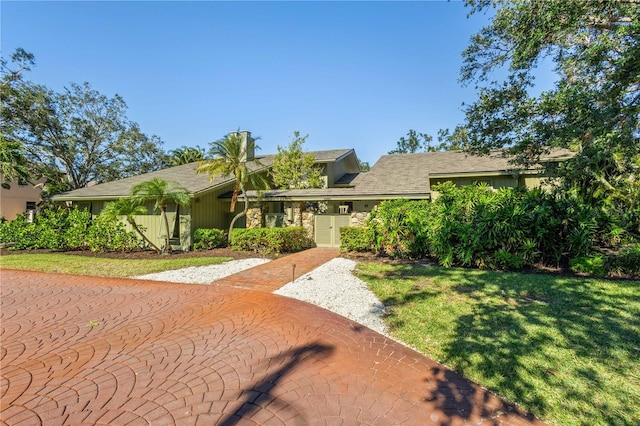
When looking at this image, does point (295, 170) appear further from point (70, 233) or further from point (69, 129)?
point (69, 129)

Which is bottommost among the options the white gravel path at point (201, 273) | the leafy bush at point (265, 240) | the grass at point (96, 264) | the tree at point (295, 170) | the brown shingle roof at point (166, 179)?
the white gravel path at point (201, 273)

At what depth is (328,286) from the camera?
22.9 feet

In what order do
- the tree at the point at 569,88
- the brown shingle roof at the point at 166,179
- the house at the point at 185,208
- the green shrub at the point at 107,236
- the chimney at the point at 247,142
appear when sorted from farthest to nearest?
the chimney at the point at 247,142 < the brown shingle roof at the point at 166,179 < the house at the point at 185,208 < the green shrub at the point at 107,236 < the tree at the point at 569,88

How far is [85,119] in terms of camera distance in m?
22.1

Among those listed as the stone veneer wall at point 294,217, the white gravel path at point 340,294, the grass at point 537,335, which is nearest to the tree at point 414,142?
the stone veneer wall at point 294,217

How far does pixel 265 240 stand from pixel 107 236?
6900 mm

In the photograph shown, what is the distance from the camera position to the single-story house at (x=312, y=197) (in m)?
12.9

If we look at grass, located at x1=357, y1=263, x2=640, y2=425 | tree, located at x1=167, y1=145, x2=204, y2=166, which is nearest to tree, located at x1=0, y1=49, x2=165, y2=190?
tree, located at x1=167, y1=145, x2=204, y2=166

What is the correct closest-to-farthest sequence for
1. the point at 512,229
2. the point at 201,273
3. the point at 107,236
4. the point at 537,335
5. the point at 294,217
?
the point at 537,335 < the point at 512,229 < the point at 201,273 < the point at 107,236 < the point at 294,217

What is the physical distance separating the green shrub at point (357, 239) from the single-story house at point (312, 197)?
7.35 feet

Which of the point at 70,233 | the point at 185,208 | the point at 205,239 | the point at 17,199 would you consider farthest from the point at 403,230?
the point at 17,199

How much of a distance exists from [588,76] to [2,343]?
12.9 metres

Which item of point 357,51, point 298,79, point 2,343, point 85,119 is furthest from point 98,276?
point 85,119

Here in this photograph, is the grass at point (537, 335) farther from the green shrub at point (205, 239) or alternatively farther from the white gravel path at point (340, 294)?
the green shrub at point (205, 239)
